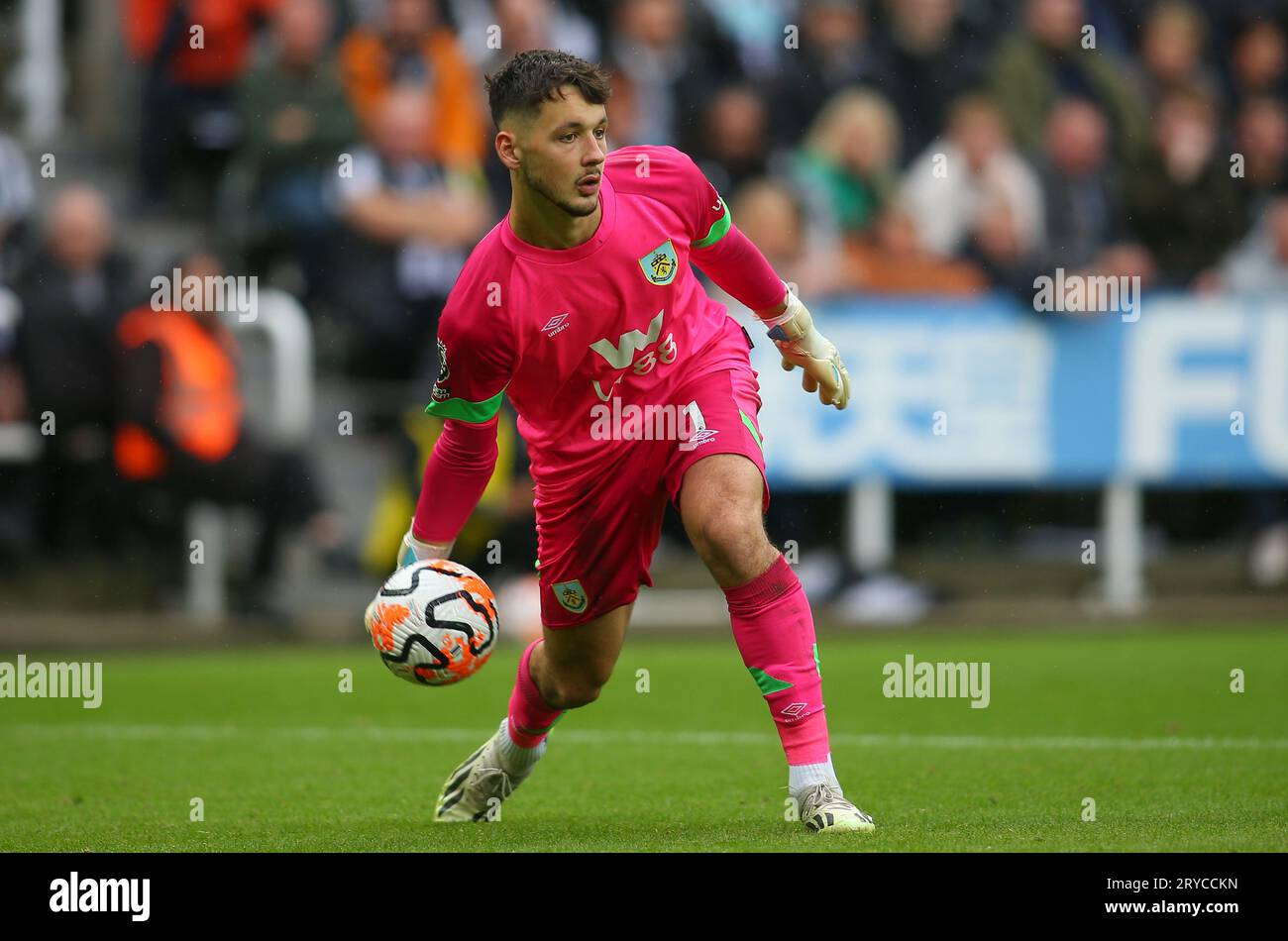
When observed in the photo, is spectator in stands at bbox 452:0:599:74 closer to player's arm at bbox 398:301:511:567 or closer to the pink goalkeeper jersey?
the pink goalkeeper jersey

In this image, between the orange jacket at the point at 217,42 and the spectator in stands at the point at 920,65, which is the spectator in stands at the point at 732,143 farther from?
the orange jacket at the point at 217,42

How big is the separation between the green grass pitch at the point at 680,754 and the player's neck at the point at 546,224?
188 cm

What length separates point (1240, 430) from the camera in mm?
13875

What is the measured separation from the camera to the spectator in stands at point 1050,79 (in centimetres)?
1556

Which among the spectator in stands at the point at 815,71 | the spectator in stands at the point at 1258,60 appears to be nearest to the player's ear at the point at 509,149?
the spectator in stands at the point at 815,71

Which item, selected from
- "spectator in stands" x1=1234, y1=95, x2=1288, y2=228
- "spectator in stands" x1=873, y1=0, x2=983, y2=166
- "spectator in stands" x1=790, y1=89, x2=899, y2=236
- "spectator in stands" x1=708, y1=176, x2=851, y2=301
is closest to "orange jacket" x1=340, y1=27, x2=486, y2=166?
"spectator in stands" x1=708, y1=176, x2=851, y2=301

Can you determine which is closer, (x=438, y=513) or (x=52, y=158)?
(x=438, y=513)

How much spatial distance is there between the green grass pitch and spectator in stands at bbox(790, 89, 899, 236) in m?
3.39

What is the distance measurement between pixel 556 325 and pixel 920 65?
9757 mm

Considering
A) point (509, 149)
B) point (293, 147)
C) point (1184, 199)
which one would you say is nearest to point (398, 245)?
point (293, 147)
